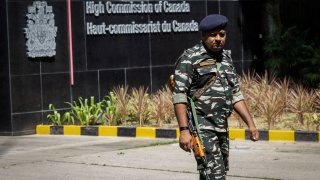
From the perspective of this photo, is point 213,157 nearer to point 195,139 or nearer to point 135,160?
point 195,139

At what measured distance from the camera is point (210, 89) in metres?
6.62

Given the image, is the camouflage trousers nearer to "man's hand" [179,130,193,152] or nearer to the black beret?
"man's hand" [179,130,193,152]

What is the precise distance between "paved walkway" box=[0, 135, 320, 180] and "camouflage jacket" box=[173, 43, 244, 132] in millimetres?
3091

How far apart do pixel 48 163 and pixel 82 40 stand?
5.80 metres

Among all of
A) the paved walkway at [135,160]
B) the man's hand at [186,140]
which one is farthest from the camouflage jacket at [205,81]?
the paved walkway at [135,160]

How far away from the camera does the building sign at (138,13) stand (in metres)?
17.0

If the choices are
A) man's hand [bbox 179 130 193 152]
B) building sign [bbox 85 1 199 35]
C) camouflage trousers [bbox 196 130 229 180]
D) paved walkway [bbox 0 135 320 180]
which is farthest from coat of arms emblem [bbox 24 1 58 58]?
man's hand [bbox 179 130 193 152]

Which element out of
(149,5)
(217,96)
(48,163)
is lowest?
(48,163)

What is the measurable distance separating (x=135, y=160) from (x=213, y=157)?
4.95 m

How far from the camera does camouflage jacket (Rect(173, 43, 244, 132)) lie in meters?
6.57

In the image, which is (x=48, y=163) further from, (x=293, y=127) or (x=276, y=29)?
(x=276, y=29)

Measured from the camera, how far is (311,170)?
10023mm

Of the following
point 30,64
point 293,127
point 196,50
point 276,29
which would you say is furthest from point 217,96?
point 276,29

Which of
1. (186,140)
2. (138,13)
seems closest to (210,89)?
(186,140)
